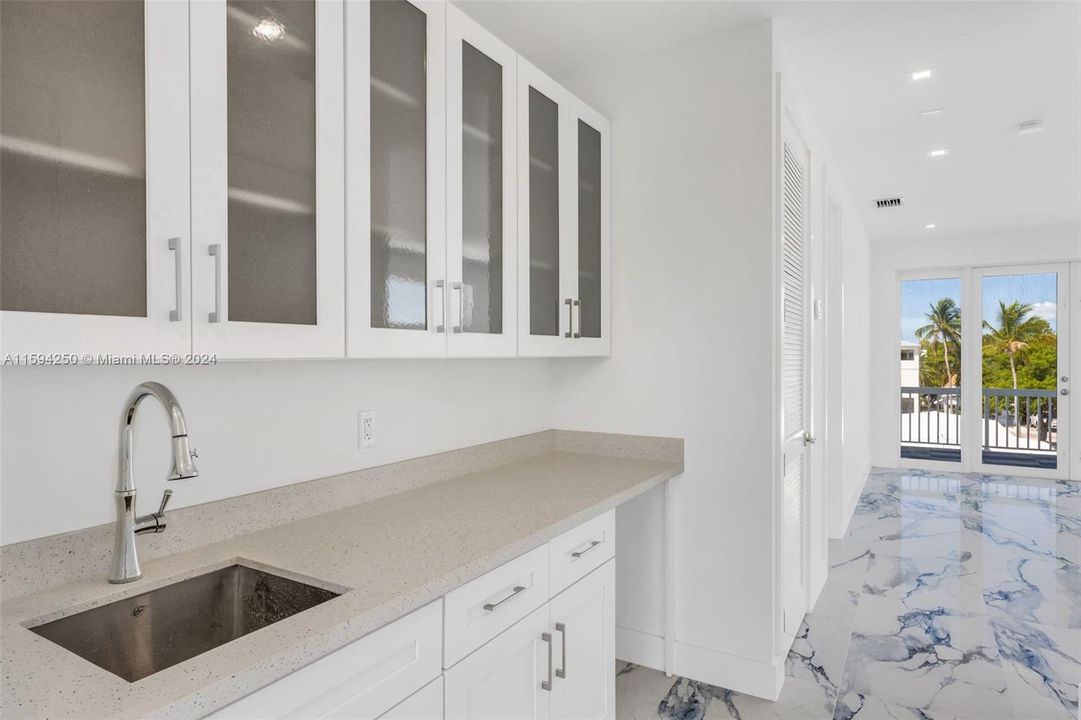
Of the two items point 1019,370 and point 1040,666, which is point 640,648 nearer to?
point 1040,666

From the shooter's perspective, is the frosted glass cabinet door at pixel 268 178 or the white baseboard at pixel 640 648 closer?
the frosted glass cabinet door at pixel 268 178

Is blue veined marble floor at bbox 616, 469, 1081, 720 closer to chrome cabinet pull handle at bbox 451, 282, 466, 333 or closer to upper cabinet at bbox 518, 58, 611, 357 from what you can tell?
upper cabinet at bbox 518, 58, 611, 357

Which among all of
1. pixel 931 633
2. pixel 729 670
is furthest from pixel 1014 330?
pixel 729 670

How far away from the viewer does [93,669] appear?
95cm

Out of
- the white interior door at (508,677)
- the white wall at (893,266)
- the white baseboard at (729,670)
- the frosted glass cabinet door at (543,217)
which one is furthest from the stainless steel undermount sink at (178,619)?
the white wall at (893,266)

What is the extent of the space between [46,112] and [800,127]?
2.83 m

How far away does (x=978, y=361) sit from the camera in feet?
21.5

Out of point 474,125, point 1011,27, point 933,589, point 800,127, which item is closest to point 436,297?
point 474,125

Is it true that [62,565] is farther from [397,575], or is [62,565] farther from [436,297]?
[436,297]

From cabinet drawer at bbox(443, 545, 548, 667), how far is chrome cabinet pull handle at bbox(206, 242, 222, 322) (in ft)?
2.43

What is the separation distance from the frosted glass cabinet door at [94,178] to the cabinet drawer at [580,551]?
1.08m

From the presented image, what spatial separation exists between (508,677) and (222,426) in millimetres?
940

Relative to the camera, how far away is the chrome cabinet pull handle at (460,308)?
5.85ft

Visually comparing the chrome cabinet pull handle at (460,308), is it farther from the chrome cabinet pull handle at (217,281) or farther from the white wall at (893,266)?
the white wall at (893,266)
